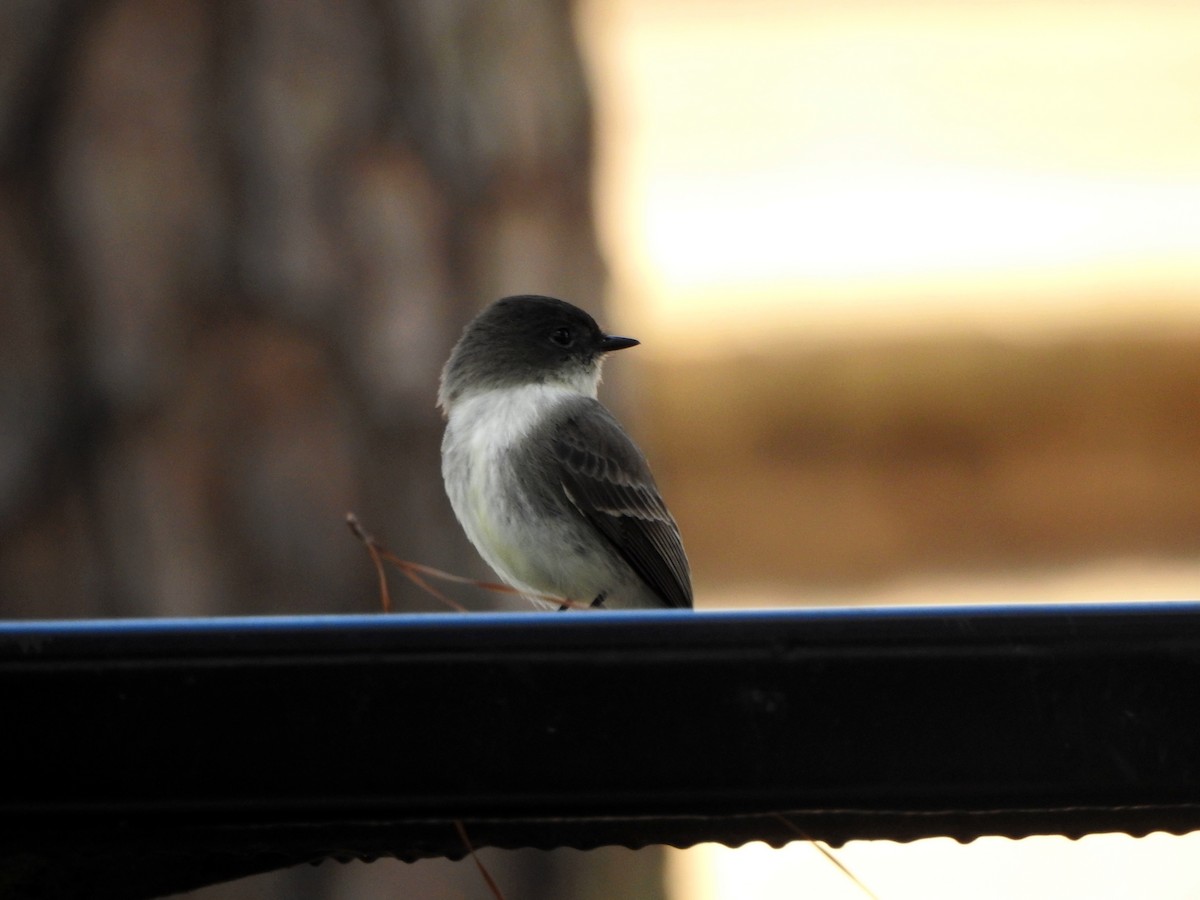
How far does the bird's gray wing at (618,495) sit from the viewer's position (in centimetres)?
252

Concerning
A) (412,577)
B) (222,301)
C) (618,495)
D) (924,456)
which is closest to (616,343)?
(618,495)

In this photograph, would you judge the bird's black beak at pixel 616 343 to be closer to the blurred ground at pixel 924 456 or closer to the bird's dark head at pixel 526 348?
the bird's dark head at pixel 526 348

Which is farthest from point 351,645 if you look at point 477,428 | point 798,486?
point 798,486

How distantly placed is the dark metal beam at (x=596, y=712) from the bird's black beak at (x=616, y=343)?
1.79 m

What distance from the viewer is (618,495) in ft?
8.45

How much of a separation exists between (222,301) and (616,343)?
2.18 ft

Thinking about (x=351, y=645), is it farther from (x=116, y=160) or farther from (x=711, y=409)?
(x=711, y=409)

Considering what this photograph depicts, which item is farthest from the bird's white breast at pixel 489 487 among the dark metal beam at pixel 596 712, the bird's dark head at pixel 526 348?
the dark metal beam at pixel 596 712

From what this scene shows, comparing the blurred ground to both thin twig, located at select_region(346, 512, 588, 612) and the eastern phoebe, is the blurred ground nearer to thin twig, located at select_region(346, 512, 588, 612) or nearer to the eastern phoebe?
the eastern phoebe

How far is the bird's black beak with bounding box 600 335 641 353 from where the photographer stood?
279cm

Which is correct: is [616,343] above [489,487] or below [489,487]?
above

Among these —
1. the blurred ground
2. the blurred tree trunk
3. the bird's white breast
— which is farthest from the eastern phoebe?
the blurred ground

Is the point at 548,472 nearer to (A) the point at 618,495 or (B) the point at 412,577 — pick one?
(A) the point at 618,495

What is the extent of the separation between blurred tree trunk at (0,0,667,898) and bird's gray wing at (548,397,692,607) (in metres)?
0.36
